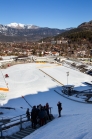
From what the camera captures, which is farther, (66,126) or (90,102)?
(90,102)

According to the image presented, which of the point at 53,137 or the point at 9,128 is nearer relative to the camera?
the point at 53,137

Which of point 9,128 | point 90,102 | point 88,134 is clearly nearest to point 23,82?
point 90,102

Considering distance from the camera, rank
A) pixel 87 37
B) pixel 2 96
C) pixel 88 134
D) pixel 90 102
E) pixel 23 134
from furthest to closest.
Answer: pixel 87 37
pixel 2 96
pixel 90 102
pixel 23 134
pixel 88 134

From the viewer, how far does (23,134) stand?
9.47m

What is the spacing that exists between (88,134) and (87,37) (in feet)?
422

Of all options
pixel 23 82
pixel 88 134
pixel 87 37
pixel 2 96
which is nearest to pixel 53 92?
pixel 2 96

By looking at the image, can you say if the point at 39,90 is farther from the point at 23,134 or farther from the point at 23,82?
the point at 23,134

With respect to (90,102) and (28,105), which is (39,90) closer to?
(28,105)

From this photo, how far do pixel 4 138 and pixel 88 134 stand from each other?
3.31 meters

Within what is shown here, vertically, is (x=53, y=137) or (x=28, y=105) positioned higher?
(x=53, y=137)

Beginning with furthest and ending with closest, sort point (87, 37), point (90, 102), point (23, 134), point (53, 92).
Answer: point (87, 37) < point (53, 92) < point (90, 102) < point (23, 134)

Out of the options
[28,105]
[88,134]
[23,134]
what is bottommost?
[28,105]

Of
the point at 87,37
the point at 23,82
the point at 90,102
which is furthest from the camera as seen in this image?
the point at 87,37

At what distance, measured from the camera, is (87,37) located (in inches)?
5226
